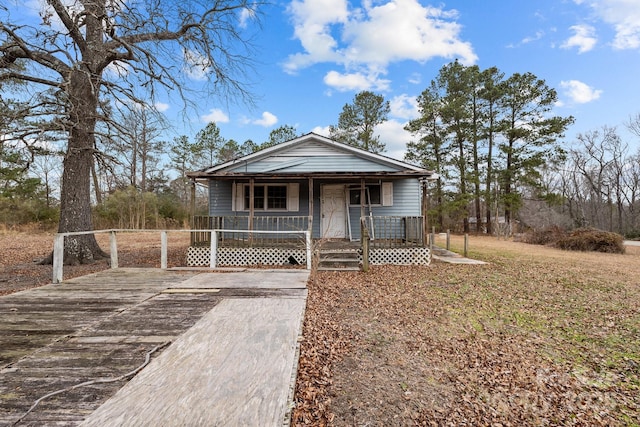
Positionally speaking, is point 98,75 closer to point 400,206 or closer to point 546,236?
point 400,206

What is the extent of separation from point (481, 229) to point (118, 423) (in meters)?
29.3

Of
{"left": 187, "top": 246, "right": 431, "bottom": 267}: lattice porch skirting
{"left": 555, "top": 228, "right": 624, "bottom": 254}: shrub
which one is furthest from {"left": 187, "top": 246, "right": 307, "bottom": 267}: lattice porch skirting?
{"left": 555, "top": 228, "right": 624, "bottom": 254}: shrub

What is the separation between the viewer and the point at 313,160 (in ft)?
39.7

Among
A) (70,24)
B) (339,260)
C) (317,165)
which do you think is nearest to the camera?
(70,24)

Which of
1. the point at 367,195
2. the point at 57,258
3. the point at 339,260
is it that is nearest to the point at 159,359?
the point at 57,258

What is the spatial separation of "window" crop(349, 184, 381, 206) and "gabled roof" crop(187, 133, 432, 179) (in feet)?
2.28

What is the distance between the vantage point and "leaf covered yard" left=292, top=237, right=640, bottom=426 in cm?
249

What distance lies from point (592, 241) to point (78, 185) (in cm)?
2151

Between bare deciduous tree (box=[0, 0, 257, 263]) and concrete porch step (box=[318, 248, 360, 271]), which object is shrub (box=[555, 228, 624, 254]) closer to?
concrete porch step (box=[318, 248, 360, 271])

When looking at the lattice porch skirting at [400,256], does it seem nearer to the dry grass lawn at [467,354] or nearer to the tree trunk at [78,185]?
the dry grass lawn at [467,354]

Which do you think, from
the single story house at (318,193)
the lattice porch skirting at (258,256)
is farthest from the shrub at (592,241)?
the lattice porch skirting at (258,256)

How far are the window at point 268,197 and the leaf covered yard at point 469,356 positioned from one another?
5.57 m

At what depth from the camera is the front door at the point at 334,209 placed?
11828mm

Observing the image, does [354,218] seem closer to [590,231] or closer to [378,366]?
[378,366]
